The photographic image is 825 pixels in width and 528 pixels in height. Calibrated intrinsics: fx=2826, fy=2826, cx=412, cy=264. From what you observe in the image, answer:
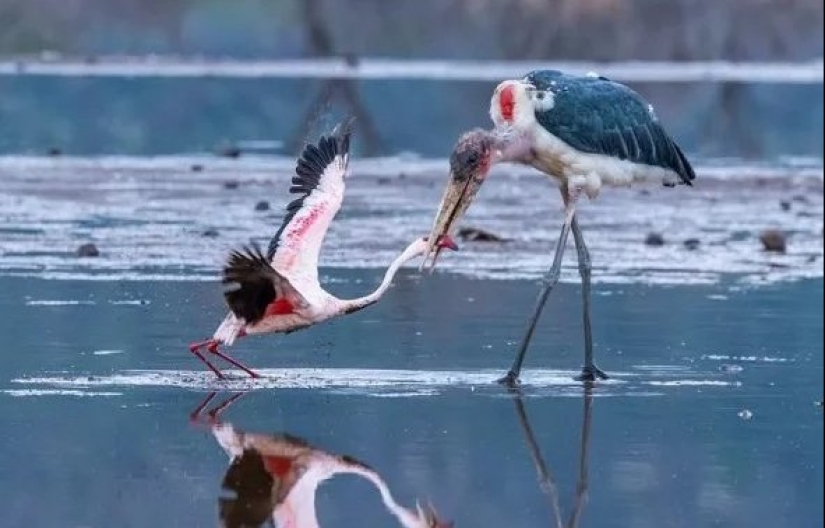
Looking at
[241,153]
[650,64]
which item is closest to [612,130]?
[241,153]

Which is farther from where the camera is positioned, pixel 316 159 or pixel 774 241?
pixel 774 241

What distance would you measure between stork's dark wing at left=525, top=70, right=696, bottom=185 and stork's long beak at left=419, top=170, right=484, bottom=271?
51 cm

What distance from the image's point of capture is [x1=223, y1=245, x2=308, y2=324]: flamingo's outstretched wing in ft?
35.5

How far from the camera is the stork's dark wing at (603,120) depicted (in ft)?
38.6

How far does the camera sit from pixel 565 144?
1180 cm

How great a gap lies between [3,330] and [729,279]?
4.78 metres

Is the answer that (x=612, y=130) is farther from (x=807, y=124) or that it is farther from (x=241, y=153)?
(x=807, y=124)

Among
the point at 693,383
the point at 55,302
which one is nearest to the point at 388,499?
the point at 693,383

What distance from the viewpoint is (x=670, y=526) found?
823cm

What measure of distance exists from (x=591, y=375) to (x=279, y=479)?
3025 mm

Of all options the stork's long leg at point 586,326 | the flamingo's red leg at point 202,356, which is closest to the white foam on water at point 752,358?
the stork's long leg at point 586,326

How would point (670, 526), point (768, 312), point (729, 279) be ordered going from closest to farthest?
point (670, 526) < point (768, 312) < point (729, 279)

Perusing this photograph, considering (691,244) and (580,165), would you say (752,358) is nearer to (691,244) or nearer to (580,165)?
(580,165)

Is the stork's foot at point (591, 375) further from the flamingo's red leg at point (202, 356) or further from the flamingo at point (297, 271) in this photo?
the flamingo's red leg at point (202, 356)
